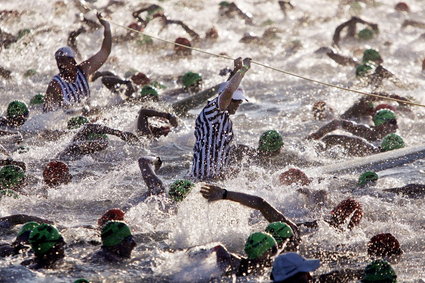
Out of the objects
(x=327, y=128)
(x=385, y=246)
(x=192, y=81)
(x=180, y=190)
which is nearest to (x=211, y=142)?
(x=180, y=190)

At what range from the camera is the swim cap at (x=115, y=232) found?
655 centimetres

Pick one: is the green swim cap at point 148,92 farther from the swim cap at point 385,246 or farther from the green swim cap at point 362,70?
the swim cap at point 385,246

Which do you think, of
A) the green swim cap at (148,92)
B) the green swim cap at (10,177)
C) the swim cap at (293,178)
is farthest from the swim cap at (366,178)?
the green swim cap at (148,92)

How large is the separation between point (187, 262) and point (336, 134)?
14.5 ft

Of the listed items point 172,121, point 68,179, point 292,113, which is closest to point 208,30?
point 292,113

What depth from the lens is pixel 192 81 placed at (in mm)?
13539

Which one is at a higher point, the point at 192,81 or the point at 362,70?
the point at 362,70

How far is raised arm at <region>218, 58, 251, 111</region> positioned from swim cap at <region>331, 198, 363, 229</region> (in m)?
1.40

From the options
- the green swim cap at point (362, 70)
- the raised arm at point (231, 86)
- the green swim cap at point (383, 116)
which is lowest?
the green swim cap at point (383, 116)

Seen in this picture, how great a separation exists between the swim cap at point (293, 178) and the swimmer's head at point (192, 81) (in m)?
5.32

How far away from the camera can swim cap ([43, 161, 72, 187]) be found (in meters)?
8.70

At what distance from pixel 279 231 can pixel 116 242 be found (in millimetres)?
1262

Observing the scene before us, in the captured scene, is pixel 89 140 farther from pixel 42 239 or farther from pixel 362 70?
pixel 362 70

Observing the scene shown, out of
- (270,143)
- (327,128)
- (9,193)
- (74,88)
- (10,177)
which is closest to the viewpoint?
(9,193)
